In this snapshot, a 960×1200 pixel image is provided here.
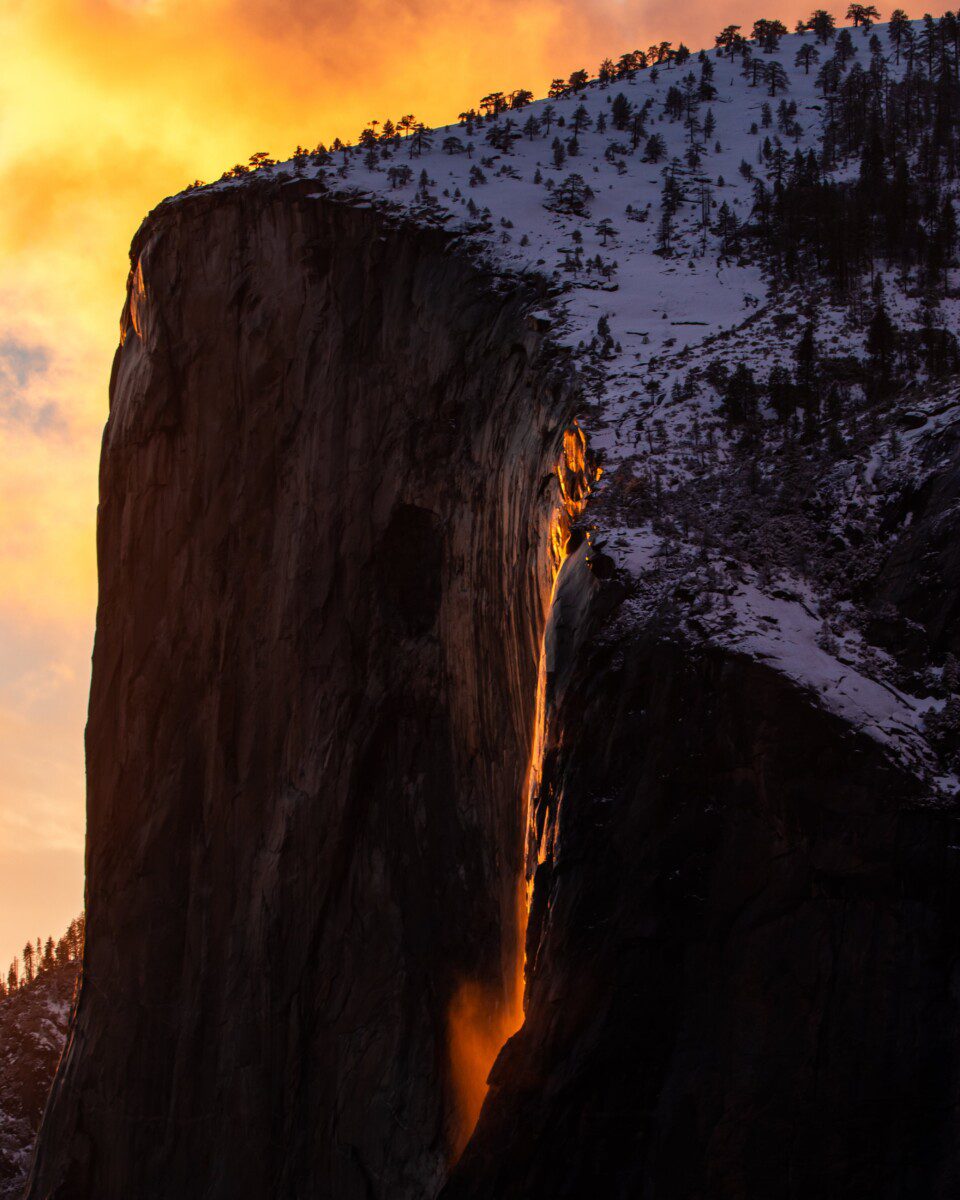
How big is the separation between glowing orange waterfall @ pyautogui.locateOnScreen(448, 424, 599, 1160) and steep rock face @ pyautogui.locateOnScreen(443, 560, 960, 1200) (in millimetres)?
2081

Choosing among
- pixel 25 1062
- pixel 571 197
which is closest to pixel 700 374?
pixel 571 197

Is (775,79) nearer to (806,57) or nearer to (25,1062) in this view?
(806,57)

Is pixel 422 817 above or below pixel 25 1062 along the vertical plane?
above

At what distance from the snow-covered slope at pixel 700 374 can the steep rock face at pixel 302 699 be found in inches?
73.4

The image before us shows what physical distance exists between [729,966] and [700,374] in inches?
535

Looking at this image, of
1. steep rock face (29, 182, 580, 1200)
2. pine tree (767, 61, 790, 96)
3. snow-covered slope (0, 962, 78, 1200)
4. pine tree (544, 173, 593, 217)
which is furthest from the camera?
pine tree (767, 61, 790, 96)

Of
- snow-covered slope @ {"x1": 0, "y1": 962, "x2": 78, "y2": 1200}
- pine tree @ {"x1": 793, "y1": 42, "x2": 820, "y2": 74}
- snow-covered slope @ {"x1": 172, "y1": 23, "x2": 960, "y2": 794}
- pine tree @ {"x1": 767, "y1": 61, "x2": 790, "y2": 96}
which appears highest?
pine tree @ {"x1": 793, "y1": 42, "x2": 820, "y2": 74}

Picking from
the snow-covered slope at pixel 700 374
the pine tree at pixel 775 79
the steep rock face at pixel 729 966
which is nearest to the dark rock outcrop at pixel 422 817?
the steep rock face at pixel 729 966

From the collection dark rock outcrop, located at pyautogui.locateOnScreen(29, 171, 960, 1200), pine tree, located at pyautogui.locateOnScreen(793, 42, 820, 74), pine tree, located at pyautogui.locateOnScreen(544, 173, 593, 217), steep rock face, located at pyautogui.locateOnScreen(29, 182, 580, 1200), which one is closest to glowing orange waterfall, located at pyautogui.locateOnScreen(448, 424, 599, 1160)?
dark rock outcrop, located at pyautogui.locateOnScreen(29, 171, 960, 1200)

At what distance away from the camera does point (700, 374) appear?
82.5ft

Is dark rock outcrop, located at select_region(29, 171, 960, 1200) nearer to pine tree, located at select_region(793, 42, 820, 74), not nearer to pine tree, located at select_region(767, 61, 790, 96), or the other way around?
pine tree, located at select_region(767, 61, 790, 96)

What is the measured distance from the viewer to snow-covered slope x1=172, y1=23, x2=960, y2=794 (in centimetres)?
1681

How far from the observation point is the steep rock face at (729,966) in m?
13.5

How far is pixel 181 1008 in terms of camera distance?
112ft
